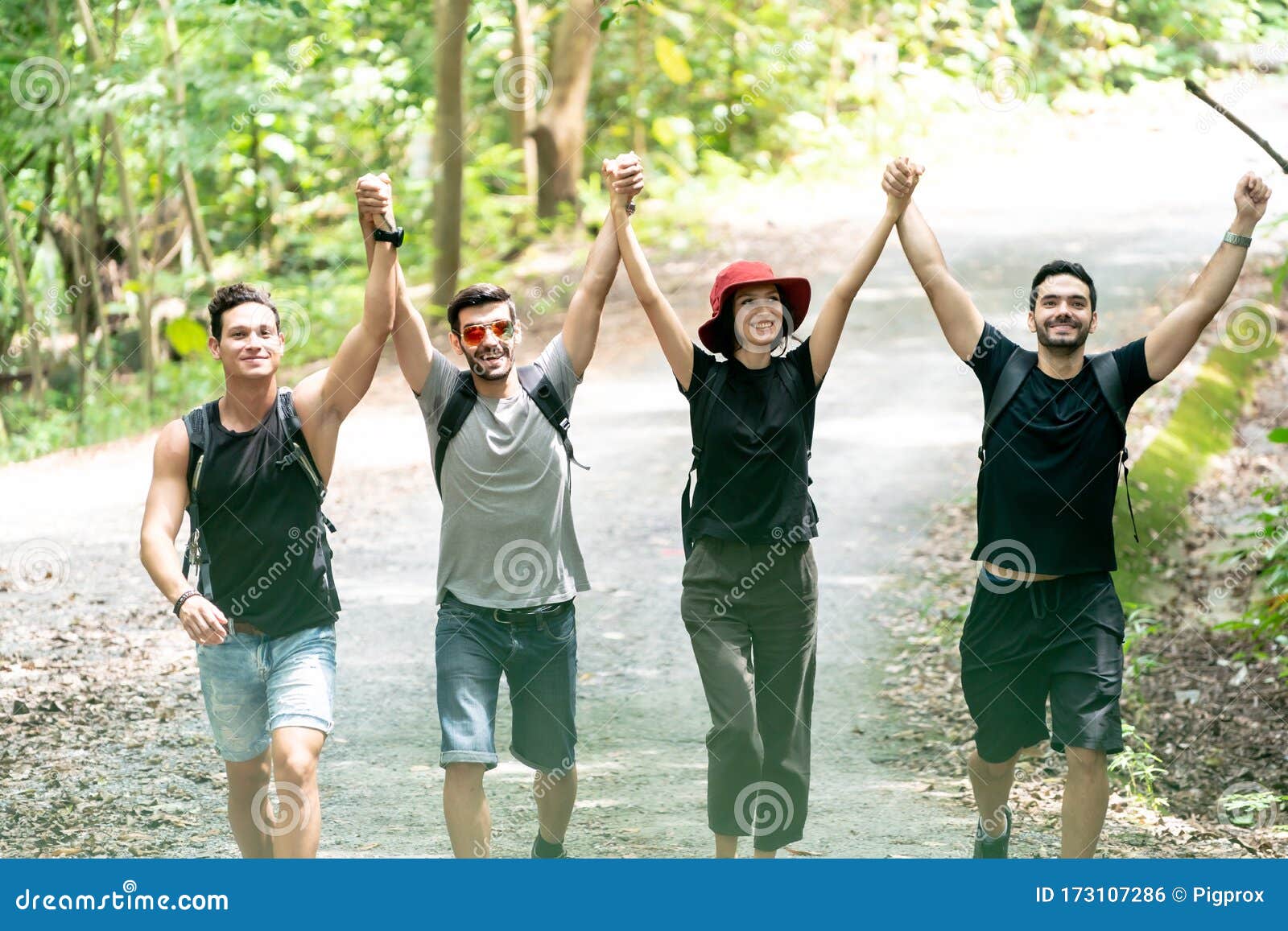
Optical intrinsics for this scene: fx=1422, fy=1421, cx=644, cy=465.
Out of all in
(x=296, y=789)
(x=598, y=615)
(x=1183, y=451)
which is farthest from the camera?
(x=1183, y=451)

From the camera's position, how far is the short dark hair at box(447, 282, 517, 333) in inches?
174

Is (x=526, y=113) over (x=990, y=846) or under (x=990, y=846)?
over

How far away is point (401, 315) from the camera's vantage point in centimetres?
437

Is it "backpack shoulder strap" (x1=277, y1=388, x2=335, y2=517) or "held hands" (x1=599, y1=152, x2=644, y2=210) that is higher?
"held hands" (x1=599, y1=152, x2=644, y2=210)

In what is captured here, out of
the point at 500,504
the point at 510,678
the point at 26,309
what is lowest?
the point at 510,678

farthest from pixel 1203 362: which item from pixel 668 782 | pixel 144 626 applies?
pixel 144 626

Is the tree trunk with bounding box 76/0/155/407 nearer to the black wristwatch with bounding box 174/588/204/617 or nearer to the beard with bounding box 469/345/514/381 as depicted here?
the beard with bounding box 469/345/514/381

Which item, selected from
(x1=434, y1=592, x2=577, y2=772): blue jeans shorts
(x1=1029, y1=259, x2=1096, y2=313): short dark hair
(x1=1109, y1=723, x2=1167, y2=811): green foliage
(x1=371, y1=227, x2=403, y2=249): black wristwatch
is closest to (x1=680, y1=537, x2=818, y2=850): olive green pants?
(x1=434, y1=592, x2=577, y2=772): blue jeans shorts

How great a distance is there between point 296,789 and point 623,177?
6.88 ft

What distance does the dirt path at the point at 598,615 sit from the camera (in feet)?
18.4

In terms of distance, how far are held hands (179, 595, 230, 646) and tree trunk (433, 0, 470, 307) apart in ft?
30.1

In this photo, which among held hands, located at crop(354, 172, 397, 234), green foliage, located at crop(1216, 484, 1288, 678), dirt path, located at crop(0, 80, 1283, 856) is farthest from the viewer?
green foliage, located at crop(1216, 484, 1288, 678)

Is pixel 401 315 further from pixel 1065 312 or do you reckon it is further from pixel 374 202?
pixel 1065 312

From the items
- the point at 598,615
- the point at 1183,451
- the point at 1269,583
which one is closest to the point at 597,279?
the point at 598,615
